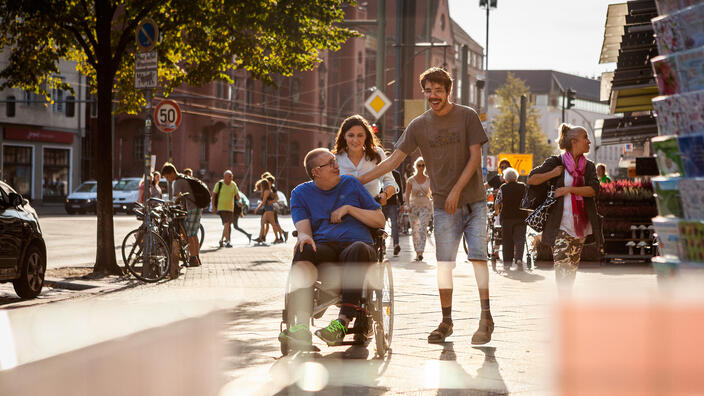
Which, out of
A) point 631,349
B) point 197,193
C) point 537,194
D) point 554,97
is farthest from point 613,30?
point 554,97

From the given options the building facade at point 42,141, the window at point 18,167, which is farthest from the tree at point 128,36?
the window at point 18,167

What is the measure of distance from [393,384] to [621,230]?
41.2ft

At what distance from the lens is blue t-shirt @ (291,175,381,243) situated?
6.62 metres

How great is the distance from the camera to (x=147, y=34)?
1293 cm

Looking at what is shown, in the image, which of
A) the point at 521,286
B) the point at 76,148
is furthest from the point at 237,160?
the point at 521,286

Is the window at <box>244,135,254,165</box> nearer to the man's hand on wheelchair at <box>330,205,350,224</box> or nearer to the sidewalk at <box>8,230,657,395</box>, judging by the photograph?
the sidewalk at <box>8,230,657,395</box>

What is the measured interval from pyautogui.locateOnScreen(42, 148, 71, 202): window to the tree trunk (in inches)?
1682

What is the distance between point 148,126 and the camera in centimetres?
1352

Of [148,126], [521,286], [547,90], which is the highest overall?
[547,90]

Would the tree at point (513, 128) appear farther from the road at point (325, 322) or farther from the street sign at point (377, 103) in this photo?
the road at point (325, 322)

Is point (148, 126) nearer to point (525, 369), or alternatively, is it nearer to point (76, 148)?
point (525, 369)

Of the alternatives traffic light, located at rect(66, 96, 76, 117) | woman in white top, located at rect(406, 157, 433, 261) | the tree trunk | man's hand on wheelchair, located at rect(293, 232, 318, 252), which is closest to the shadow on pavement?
man's hand on wheelchair, located at rect(293, 232, 318, 252)

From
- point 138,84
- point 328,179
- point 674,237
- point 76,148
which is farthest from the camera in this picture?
point 76,148

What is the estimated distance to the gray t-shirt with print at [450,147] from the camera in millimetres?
7043
